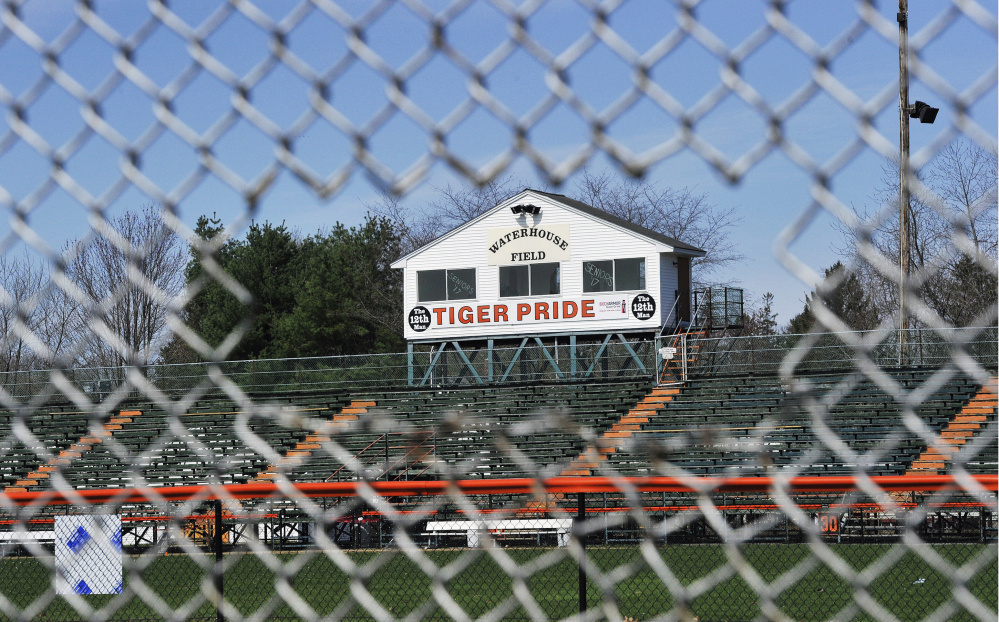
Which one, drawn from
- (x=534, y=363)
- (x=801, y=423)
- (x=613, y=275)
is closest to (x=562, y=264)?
(x=613, y=275)

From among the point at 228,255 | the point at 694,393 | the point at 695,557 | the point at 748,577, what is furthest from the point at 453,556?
the point at 228,255

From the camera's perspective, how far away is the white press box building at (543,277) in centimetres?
2691

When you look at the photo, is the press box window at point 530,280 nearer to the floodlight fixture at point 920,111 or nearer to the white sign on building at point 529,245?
the white sign on building at point 529,245

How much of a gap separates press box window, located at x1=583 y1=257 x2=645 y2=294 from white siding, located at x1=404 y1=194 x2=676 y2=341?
0.14 metres

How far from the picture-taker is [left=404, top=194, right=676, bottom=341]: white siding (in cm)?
2691

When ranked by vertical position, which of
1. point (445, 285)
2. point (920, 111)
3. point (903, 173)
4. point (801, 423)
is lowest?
point (801, 423)

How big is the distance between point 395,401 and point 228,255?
2308 centimetres

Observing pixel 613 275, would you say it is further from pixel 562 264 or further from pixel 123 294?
pixel 123 294

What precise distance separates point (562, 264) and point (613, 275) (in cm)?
140

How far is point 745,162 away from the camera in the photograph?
1.47m

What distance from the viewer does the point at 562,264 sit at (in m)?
27.5

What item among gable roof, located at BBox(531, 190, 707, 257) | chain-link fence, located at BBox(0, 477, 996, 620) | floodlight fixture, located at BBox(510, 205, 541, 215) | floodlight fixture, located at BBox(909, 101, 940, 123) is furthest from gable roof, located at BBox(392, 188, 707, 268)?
floodlight fixture, located at BBox(909, 101, 940, 123)

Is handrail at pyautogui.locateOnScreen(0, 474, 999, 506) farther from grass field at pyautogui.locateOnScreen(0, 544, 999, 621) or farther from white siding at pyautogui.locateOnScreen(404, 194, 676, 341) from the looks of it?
white siding at pyautogui.locateOnScreen(404, 194, 676, 341)

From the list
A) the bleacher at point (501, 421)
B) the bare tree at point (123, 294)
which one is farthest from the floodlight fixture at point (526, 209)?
the bare tree at point (123, 294)
